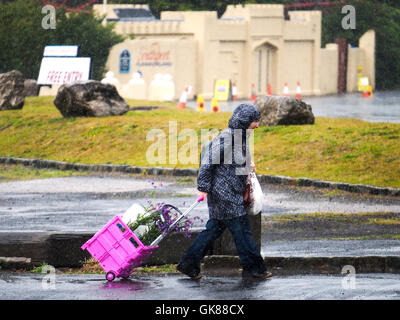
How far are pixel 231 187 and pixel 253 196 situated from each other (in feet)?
1.13

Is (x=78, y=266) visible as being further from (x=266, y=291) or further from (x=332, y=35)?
(x=332, y=35)

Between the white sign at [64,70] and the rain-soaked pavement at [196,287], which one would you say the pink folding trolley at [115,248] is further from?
the white sign at [64,70]

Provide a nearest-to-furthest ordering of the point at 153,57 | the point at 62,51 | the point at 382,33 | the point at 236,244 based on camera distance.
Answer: the point at 236,244
the point at 62,51
the point at 153,57
the point at 382,33

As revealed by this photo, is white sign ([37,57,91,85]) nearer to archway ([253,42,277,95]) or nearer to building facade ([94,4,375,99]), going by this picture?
building facade ([94,4,375,99])

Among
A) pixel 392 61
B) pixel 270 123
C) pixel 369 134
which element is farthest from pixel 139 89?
pixel 392 61

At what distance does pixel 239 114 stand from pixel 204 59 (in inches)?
1686

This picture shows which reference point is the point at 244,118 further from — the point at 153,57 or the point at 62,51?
the point at 153,57

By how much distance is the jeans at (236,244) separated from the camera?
9.81 meters

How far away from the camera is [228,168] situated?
31.9 ft

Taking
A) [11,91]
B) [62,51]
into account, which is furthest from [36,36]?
[11,91]

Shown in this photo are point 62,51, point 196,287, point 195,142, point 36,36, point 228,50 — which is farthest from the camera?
point 228,50

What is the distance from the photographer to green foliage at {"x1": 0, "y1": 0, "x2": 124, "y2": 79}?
4262 centimetres

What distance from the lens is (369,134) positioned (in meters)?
21.2

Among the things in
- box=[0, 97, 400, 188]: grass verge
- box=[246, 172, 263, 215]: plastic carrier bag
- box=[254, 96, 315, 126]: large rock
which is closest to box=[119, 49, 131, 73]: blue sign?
box=[0, 97, 400, 188]: grass verge
